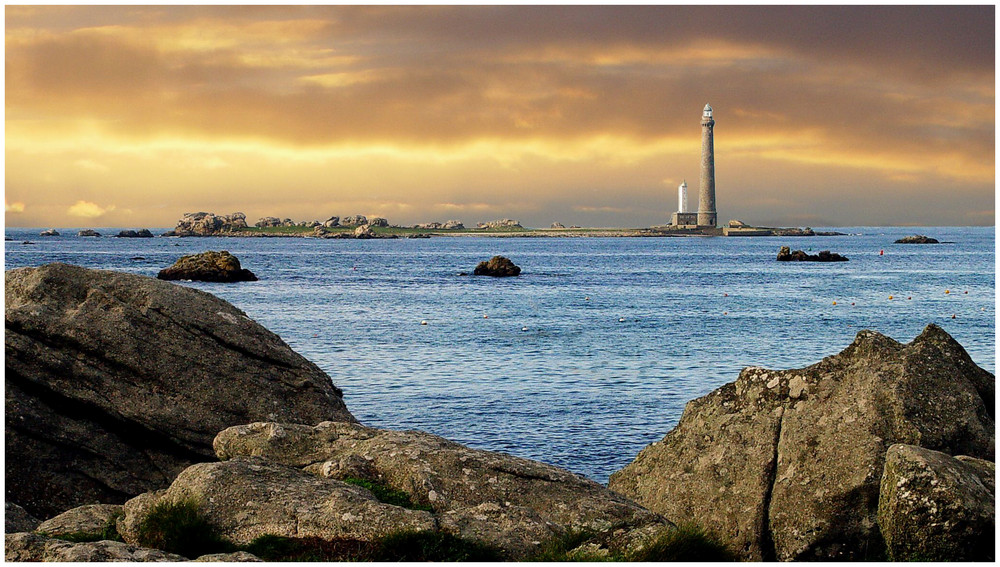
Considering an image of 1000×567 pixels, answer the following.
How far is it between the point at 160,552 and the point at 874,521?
9521 millimetres

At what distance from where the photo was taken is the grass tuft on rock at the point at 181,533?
34.6ft

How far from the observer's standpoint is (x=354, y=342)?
4916 centimetres

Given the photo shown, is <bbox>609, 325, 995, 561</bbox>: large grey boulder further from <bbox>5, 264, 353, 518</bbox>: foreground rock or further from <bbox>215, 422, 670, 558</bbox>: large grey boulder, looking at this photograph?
<bbox>5, 264, 353, 518</bbox>: foreground rock

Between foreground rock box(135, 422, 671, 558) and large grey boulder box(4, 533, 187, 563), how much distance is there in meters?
0.89

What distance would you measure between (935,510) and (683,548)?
3.49m

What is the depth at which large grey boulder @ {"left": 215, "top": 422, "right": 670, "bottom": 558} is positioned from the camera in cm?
1109

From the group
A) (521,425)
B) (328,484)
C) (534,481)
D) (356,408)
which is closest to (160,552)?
(328,484)

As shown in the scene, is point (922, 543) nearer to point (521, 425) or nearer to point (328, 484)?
point (328, 484)

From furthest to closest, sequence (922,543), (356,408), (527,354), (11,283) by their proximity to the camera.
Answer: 1. (527,354)
2. (356,408)
3. (11,283)
4. (922,543)

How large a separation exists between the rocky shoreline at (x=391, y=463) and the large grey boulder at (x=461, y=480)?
3 cm

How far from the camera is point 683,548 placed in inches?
428

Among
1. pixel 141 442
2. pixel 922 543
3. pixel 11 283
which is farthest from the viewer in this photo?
pixel 11 283

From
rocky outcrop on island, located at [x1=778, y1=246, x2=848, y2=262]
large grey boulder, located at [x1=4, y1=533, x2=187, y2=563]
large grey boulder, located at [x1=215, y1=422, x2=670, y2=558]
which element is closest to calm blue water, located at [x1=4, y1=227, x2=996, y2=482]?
large grey boulder, located at [x1=215, y1=422, x2=670, y2=558]

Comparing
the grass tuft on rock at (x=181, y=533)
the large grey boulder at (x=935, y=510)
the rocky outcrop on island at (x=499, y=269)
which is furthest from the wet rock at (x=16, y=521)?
the rocky outcrop on island at (x=499, y=269)
